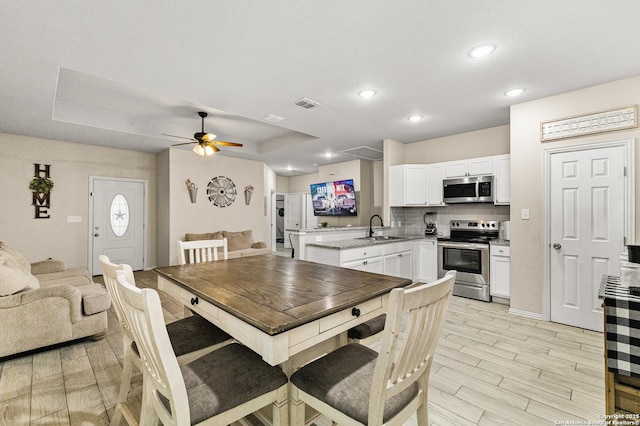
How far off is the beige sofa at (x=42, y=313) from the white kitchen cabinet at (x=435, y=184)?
15.0 feet

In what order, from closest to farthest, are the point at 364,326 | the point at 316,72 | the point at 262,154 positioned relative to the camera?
the point at 364,326 < the point at 316,72 < the point at 262,154

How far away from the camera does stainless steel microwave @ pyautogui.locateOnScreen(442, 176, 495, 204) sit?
4.12m

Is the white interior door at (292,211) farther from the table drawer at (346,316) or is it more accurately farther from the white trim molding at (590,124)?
the table drawer at (346,316)

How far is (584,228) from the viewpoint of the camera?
120 inches

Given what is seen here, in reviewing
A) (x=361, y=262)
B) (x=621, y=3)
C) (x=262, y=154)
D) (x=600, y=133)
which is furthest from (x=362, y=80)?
(x=262, y=154)

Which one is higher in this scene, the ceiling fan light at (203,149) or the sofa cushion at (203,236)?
the ceiling fan light at (203,149)

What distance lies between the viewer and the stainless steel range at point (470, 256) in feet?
→ 12.9

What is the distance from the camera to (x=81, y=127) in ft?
14.3

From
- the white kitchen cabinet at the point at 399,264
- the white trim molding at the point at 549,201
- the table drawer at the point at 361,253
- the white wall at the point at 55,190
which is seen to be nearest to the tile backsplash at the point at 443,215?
the white kitchen cabinet at the point at 399,264

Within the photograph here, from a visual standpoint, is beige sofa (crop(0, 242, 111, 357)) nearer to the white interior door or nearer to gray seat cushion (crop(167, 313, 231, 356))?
gray seat cushion (crop(167, 313, 231, 356))

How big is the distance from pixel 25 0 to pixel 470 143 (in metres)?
5.16

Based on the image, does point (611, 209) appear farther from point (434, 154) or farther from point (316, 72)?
point (316, 72)

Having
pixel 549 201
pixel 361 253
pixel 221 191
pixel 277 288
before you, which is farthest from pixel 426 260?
pixel 221 191

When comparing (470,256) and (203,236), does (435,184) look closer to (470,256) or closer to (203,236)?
(470,256)
